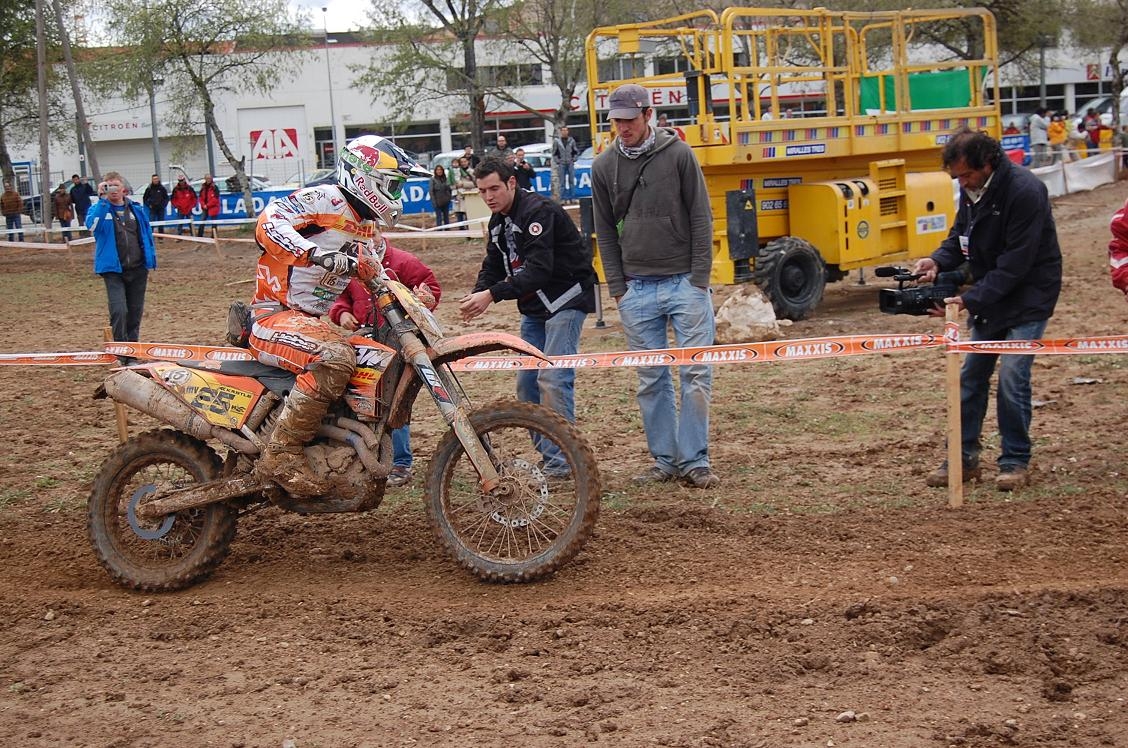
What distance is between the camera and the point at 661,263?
7.17 meters

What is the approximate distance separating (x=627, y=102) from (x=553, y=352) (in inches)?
59.6

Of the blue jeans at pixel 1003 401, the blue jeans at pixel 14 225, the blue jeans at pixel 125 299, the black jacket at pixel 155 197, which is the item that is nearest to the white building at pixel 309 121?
the blue jeans at pixel 14 225

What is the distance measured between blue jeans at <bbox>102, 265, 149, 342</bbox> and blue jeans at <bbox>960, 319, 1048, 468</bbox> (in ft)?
29.8

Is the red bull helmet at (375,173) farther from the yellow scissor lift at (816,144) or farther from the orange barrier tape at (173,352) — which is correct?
the yellow scissor lift at (816,144)

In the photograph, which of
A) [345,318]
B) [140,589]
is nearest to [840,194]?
[345,318]

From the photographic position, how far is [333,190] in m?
5.82

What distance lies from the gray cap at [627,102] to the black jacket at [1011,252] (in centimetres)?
185

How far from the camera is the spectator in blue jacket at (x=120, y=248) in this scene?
12.7m

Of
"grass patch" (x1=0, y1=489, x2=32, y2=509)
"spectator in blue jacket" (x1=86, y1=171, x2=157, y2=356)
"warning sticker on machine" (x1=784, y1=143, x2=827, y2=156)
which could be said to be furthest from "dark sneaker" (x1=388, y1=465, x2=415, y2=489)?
"warning sticker on machine" (x1=784, y1=143, x2=827, y2=156)

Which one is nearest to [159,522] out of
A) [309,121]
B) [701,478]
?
[701,478]

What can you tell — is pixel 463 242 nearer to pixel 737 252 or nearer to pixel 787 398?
pixel 737 252

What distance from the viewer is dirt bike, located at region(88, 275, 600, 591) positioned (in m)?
5.62

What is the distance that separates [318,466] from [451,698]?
66.6 inches

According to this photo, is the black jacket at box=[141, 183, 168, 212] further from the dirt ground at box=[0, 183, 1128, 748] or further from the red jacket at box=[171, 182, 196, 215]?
the dirt ground at box=[0, 183, 1128, 748]
